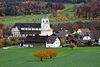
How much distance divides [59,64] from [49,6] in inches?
2407

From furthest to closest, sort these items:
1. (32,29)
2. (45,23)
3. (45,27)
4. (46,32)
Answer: (32,29), (45,27), (45,23), (46,32)

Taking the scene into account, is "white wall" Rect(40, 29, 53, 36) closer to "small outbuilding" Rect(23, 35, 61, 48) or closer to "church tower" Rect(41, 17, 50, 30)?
"church tower" Rect(41, 17, 50, 30)

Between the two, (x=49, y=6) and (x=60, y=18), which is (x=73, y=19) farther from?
(x=49, y=6)

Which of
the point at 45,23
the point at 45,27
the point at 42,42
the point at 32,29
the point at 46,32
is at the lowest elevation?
the point at 46,32

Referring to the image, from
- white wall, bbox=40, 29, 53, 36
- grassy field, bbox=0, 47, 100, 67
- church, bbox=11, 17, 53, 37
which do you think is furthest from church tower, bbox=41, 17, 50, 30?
grassy field, bbox=0, 47, 100, 67

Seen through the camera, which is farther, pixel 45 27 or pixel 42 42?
pixel 45 27

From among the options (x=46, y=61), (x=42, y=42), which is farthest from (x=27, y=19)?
(x=46, y=61)

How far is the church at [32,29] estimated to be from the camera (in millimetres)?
61562

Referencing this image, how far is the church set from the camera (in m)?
61.6

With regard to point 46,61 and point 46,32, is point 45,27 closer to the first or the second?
point 46,32

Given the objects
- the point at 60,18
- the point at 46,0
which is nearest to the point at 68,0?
the point at 46,0

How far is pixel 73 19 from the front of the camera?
76.1 metres

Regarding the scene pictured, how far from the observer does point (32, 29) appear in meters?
63.9

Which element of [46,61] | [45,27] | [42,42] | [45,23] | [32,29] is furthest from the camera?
[32,29]
